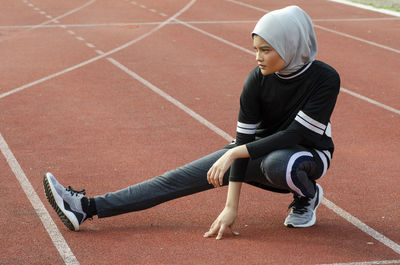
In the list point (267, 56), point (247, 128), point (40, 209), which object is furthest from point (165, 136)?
point (267, 56)

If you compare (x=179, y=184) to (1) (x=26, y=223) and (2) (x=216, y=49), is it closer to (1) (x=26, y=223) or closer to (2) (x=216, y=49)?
(1) (x=26, y=223)

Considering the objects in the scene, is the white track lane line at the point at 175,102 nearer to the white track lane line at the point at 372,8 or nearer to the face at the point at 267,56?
the face at the point at 267,56

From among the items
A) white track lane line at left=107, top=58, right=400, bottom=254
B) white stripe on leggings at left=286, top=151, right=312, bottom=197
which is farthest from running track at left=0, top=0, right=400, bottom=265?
white stripe on leggings at left=286, top=151, right=312, bottom=197

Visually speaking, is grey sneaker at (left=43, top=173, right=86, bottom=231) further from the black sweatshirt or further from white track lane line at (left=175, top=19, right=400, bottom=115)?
white track lane line at (left=175, top=19, right=400, bottom=115)

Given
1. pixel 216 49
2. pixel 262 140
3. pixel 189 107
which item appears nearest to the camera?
pixel 262 140

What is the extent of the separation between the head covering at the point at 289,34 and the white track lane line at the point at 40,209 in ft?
5.73

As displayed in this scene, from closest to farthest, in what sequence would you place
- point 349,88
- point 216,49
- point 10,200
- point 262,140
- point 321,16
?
point 262,140 → point 10,200 → point 349,88 → point 216,49 → point 321,16

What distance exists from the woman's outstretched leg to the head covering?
2.76ft

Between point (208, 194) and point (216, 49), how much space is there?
7.71 metres

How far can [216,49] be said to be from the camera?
13.4 m

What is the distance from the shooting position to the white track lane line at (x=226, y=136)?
5.00 metres

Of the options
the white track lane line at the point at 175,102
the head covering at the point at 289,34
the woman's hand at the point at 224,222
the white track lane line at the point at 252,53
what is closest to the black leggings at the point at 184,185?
the woman's hand at the point at 224,222

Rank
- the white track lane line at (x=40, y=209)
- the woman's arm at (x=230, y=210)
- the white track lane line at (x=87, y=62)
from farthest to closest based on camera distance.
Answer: the white track lane line at (x=87, y=62)
the woman's arm at (x=230, y=210)
the white track lane line at (x=40, y=209)

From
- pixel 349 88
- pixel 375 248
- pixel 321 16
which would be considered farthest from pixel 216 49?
pixel 375 248
